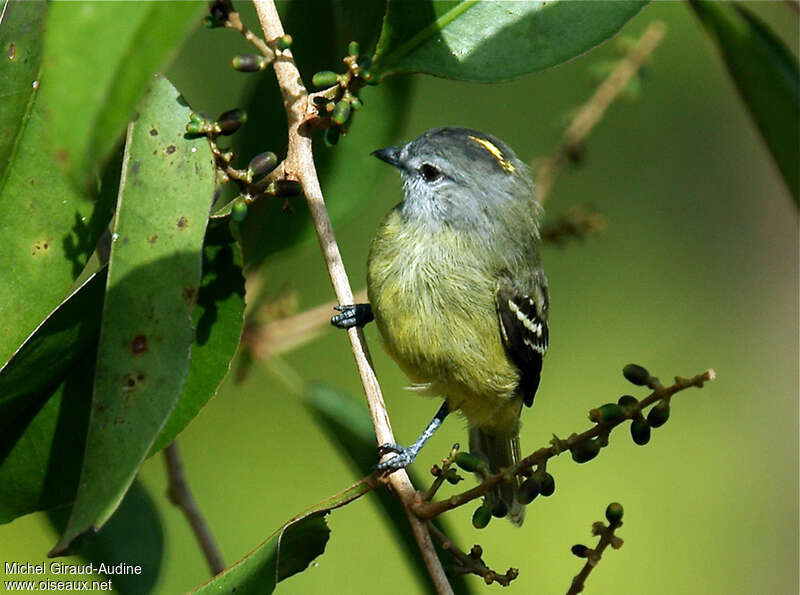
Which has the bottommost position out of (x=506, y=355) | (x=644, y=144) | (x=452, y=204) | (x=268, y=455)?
(x=268, y=455)

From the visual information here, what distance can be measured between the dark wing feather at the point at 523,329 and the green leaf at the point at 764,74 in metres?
1.09

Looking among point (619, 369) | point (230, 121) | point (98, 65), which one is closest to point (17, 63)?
point (230, 121)

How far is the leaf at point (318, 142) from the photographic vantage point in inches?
109

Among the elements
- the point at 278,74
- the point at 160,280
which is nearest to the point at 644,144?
the point at 278,74

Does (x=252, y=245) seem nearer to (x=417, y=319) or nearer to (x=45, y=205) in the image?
(x=417, y=319)

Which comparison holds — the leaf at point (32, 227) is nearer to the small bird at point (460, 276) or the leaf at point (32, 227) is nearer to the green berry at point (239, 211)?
the green berry at point (239, 211)

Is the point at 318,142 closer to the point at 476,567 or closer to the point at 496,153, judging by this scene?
the point at 496,153

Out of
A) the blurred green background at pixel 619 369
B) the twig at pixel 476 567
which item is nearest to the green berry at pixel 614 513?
the twig at pixel 476 567

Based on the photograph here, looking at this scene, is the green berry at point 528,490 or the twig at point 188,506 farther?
the twig at point 188,506

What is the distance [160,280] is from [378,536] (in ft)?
11.6

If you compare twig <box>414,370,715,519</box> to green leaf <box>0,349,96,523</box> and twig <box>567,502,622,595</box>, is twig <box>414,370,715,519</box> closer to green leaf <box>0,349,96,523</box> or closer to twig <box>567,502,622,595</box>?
twig <box>567,502,622,595</box>

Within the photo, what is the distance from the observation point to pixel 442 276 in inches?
124

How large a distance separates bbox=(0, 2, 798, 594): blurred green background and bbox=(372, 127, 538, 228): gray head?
0.46 meters

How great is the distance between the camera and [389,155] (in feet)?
10.2
